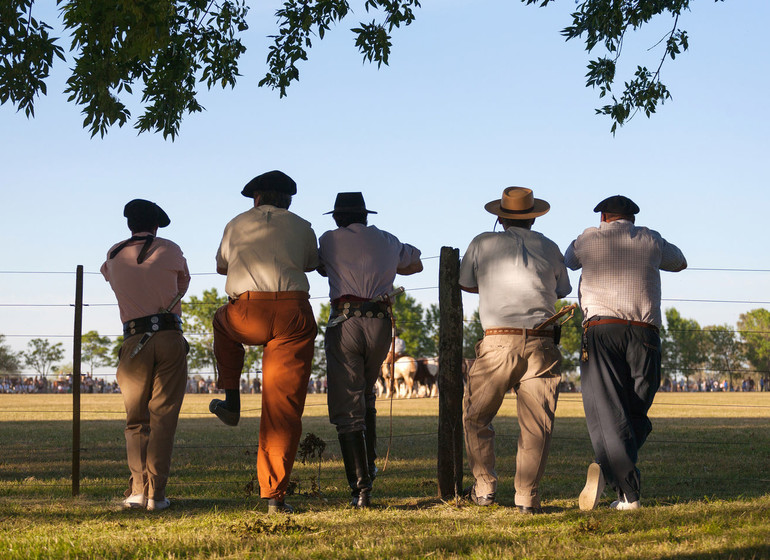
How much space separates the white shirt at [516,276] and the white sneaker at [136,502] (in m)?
2.60

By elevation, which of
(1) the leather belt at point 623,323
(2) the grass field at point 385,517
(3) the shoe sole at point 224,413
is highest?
(1) the leather belt at point 623,323

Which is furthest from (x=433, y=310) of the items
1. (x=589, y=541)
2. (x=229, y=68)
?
(x=589, y=541)

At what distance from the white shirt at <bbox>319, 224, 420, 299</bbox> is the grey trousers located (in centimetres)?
23

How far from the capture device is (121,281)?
22.0 ft

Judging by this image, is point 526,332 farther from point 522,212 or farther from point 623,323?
point 522,212

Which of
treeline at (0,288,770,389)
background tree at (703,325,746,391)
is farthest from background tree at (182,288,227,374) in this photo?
background tree at (703,325,746,391)

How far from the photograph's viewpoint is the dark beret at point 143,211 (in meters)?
6.79

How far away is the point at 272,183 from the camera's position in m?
6.44

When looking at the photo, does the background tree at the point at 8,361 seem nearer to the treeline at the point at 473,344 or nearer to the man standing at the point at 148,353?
the treeline at the point at 473,344

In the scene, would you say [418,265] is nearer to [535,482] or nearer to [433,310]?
[535,482]

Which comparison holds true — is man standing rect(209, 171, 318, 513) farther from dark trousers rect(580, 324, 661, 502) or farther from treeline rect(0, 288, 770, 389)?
treeline rect(0, 288, 770, 389)

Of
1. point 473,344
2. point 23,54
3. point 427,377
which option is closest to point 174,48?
point 23,54

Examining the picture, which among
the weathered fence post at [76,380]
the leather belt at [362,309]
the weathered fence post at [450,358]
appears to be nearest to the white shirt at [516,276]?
the weathered fence post at [450,358]

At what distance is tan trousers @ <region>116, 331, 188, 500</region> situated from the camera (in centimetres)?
659
